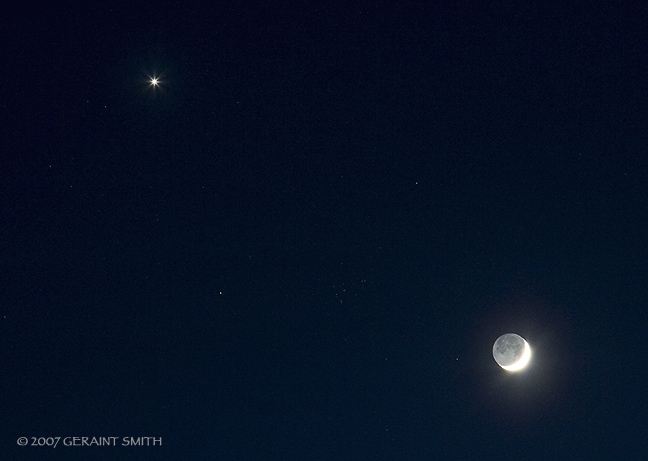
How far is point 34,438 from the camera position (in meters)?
5.47

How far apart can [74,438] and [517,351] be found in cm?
688

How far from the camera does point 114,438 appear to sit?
5.54 m

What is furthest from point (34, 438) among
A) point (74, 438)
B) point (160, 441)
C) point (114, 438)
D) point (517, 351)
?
point (517, 351)

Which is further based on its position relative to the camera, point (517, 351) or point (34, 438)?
point (34, 438)

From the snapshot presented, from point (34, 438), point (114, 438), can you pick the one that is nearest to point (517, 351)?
point (114, 438)

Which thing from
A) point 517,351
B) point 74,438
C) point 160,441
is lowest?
point 517,351

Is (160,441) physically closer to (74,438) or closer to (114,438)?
(114,438)

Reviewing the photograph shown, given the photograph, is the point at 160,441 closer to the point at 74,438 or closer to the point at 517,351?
the point at 74,438

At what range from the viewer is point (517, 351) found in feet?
16.6

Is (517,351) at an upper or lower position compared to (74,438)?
lower

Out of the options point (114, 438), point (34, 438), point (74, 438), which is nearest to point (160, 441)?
point (114, 438)

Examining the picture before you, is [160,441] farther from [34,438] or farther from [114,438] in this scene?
[34,438]

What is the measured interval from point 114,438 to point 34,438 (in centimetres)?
120

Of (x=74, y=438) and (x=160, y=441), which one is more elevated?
(x=74, y=438)
